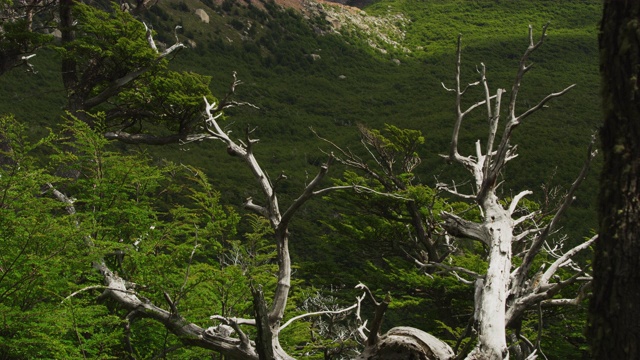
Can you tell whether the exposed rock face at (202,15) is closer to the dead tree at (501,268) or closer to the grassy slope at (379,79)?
the grassy slope at (379,79)

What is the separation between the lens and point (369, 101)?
66125mm

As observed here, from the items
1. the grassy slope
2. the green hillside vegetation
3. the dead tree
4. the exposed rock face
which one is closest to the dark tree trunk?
the dead tree

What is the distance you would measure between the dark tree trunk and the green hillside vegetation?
14.5 ft

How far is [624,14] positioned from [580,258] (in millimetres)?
22170

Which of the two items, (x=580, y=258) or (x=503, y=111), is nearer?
(x=580, y=258)

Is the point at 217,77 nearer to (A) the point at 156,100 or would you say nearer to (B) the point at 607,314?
(A) the point at 156,100

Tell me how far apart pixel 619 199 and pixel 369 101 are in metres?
64.2

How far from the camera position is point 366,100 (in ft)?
218

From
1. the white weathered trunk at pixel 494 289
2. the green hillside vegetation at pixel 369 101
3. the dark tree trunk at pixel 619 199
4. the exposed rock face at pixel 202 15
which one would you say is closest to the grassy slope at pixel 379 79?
the green hillside vegetation at pixel 369 101

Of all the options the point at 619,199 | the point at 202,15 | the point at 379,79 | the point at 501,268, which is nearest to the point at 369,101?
the point at 379,79

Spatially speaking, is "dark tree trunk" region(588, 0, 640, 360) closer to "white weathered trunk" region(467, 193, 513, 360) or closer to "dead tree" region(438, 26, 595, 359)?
"dead tree" region(438, 26, 595, 359)

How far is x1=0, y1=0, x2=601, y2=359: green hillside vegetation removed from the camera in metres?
15.2

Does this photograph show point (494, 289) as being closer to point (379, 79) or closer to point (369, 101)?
point (369, 101)

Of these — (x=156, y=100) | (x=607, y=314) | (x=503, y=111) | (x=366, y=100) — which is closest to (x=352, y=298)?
(x=156, y=100)
